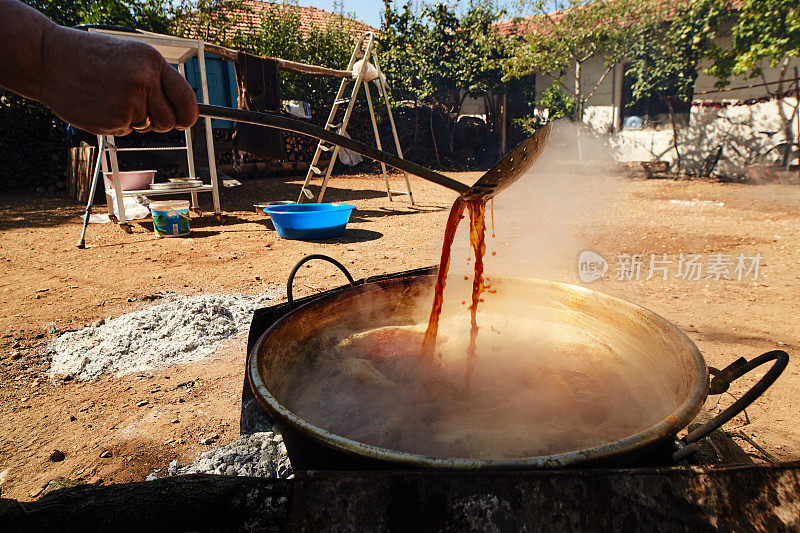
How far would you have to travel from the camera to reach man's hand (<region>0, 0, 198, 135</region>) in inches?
40.9

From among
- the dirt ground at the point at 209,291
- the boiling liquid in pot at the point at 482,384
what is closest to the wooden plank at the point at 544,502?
the boiling liquid in pot at the point at 482,384

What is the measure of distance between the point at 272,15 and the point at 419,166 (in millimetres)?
15853

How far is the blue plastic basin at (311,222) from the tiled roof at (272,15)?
1095 centimetres

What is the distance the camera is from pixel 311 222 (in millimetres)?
5602

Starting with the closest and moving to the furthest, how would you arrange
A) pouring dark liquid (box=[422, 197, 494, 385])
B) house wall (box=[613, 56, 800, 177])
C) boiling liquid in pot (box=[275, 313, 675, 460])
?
boiling liquid in pot (box=[275, 313, 675, 460]), pouring dark liquid (box=[422, 197, 494, 385]), house wall (box=[613, 56, 800, 177])

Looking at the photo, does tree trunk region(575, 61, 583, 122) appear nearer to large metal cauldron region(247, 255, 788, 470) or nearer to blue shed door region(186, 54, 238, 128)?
blue shed door region(186, 54, 238, 128)

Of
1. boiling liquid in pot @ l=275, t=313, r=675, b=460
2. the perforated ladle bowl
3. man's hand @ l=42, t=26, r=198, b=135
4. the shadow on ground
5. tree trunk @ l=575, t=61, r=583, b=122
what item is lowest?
boiling liquid in pot @ l=275, t=313, r=675, b=460

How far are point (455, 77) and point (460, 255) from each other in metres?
11.5

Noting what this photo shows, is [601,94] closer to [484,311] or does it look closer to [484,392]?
[484,311]

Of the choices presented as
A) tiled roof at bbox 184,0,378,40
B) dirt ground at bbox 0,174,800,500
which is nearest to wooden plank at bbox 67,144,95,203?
dirt ground at bbox 0,174,800,500

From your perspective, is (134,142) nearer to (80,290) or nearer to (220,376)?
(80,290)

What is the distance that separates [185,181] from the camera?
20.7 feet

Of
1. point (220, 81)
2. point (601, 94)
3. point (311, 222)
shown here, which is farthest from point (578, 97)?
point (311, 222)

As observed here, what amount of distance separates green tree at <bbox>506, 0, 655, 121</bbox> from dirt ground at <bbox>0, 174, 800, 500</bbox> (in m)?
5.58
